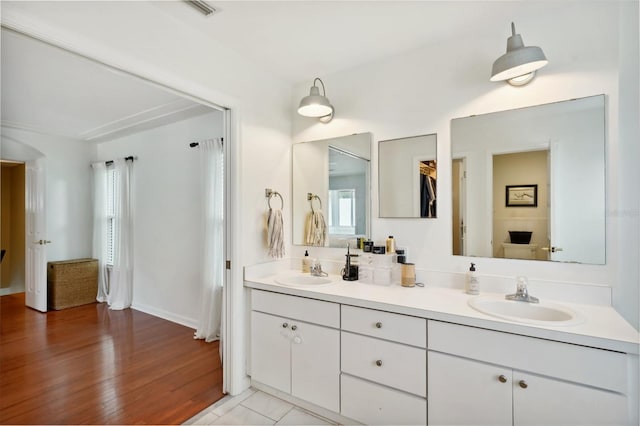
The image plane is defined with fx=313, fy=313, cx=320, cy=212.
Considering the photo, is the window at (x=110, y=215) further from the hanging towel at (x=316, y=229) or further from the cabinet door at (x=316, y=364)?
the cabinet door at (x=316, y=364)

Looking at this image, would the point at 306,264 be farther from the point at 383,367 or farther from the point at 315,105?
the point at 315,105

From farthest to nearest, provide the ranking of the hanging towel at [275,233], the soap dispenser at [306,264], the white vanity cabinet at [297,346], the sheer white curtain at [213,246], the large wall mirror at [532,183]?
1. the sheer white curtain at [213,246]
2. the soap dispenser at [306,264]
3. the hanging towel at [275,233]
4. the white vanity cabinet at [297,346]
5. the large wall mirror at [532,183]

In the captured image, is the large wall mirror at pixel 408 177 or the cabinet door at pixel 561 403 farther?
the large wall mirror at pixel 408 177

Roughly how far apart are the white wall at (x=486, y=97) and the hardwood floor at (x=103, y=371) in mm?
1547

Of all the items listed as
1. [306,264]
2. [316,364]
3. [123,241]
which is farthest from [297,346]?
[123,241]

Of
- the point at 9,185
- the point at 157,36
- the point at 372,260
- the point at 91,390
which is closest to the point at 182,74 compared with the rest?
the point at 157,36

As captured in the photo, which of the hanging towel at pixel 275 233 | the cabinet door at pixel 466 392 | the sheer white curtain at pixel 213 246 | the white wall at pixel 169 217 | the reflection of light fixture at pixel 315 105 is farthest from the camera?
the white wall at pixel 169 217

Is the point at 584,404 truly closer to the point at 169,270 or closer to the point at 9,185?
the point at 169,270

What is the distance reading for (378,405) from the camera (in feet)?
5.82

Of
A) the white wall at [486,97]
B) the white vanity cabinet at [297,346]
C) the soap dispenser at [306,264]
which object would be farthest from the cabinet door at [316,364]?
the white wall at [486,97]

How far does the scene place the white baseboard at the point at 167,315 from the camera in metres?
3.61

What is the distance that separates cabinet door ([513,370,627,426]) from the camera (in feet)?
4.16

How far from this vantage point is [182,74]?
6.27ft

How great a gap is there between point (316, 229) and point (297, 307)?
0.78 meters
